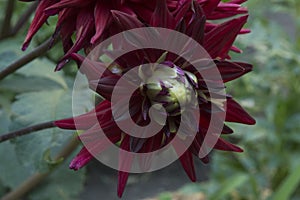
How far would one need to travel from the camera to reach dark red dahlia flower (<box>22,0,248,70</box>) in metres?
0.49

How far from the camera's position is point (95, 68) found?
18.7 inches

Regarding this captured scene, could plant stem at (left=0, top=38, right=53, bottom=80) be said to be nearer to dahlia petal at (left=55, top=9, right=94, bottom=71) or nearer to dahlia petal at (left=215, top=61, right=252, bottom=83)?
dahlia petal at (left=55, top=9, right=94, bottom=71)

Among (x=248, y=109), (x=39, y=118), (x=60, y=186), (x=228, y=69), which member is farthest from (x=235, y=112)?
(x=248, y=109)

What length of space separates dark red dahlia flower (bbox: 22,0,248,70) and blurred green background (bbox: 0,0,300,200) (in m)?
0.23

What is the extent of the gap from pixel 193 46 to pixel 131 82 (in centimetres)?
6

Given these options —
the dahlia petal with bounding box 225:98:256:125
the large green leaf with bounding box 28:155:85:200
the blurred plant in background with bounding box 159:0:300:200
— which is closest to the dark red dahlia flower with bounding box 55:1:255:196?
the dahlia petal with bounding box 225:98:256:125

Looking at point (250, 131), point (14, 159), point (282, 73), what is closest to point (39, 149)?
point (14, 159)

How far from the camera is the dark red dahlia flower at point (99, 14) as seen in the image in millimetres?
487

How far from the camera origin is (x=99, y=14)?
1.66 ft

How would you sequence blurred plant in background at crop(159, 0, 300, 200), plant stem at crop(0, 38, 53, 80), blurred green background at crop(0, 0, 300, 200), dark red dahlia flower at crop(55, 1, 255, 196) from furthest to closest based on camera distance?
blurred plant in background at crop(159, 0, 300, 200) < blurred green background at crop(0, 0, 300, 200) < plant stem at crop(0, 38, 53, 80) < dark red dahlia flower at crop(55, 1, 255, 196)

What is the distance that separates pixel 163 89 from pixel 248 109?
130 cm

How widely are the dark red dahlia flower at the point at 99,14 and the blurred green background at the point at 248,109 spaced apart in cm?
23

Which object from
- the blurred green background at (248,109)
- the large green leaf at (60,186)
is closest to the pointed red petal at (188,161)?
the blurred green background at (248,109)

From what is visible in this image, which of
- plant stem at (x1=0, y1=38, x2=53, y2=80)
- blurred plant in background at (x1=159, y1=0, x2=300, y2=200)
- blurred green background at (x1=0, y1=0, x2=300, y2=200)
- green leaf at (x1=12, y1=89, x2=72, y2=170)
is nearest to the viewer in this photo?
plant stem at (x1=0, y1=38, x2=53, y2=80)
